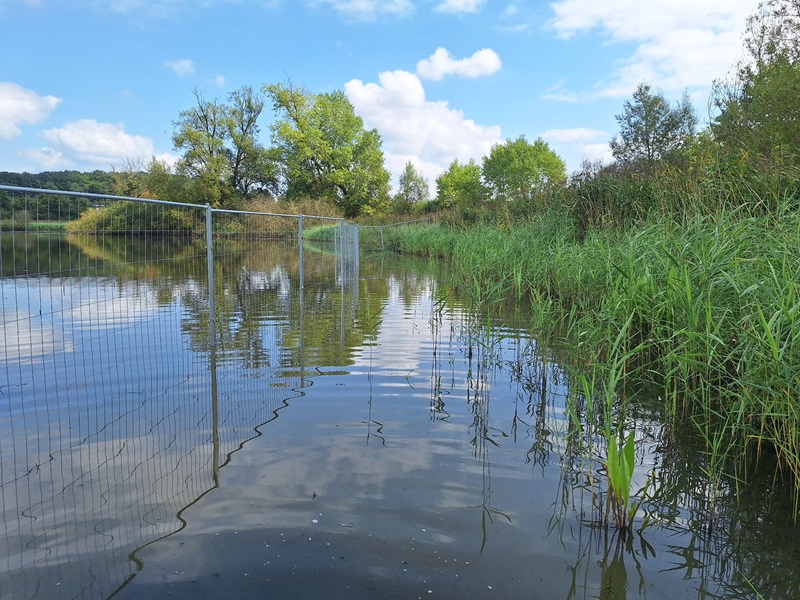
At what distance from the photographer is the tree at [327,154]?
2242 inches

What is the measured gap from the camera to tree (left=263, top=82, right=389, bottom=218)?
5694 cm

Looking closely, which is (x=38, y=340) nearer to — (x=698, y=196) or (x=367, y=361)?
(x=367, y=361)

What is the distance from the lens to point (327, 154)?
5738cm

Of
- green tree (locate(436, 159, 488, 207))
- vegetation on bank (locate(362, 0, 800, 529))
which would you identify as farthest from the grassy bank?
green tree (locate(436, 159, 488, 207))

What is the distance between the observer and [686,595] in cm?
230

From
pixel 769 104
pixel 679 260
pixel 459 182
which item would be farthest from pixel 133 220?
pixel 459 182

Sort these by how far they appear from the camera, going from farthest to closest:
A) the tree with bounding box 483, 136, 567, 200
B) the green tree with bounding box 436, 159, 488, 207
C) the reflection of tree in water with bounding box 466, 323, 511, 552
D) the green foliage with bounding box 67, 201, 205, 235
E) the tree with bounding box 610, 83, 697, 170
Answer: the green tree with bounding box 436, 159, 488, 207 → the tree with bounding box 483, 136, 567, 200 → the tree with bounding box 610, 83, 697, 170 → the green foliage with bounding box 67, 201, 205, 235 → the reflection of tree in water with bounding box 466, 323, 511, 552

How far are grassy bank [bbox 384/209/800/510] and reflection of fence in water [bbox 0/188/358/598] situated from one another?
2.50 meters

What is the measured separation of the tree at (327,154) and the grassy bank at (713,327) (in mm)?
52392

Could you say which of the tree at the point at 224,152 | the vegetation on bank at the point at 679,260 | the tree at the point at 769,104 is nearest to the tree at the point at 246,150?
the tree at the point at 224,152

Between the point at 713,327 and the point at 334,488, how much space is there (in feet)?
9.50

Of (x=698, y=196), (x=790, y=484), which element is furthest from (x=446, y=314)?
(x=790, y=484)

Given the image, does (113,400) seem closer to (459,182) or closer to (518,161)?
(518,161)

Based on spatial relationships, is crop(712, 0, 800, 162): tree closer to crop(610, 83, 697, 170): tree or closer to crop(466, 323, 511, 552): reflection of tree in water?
crop(466, 323, 511, 552): reflection of tree in water
